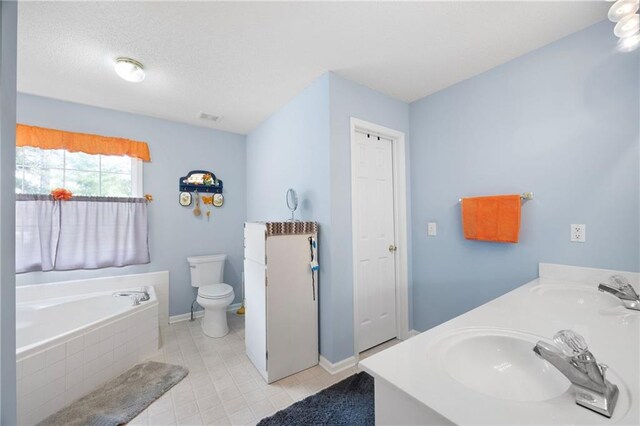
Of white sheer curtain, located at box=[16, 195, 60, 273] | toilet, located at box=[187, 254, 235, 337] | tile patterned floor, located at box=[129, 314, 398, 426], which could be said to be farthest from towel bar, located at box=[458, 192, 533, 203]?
white sheer curtain, located at box=[16, 195, 60, 273]

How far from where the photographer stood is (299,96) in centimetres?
255

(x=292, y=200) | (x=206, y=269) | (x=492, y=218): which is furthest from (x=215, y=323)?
(x=492, y=218)

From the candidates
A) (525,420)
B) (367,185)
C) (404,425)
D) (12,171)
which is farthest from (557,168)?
(12,171)

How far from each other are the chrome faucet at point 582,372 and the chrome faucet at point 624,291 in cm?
93

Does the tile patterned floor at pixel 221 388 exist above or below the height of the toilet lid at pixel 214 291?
below

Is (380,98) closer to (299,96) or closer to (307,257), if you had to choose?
(299,96)

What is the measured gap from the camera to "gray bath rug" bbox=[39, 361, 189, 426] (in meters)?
1.62

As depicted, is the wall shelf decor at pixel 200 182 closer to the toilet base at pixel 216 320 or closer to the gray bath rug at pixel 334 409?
the toilet base at pixel 216 320

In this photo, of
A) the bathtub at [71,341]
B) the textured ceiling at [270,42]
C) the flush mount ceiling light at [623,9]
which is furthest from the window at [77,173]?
the flush mount ceiling light at [623,9]

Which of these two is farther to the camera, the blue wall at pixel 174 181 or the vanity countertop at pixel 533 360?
the blue wall at pixel 174 181

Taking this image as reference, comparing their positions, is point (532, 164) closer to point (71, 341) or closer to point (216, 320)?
point (216, 320)

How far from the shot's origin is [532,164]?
6.23 feet

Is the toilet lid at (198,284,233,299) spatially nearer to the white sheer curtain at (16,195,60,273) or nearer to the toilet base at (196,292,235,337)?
the toilet base at (196,292,235,337)

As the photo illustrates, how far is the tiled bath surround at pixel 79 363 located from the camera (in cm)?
157
